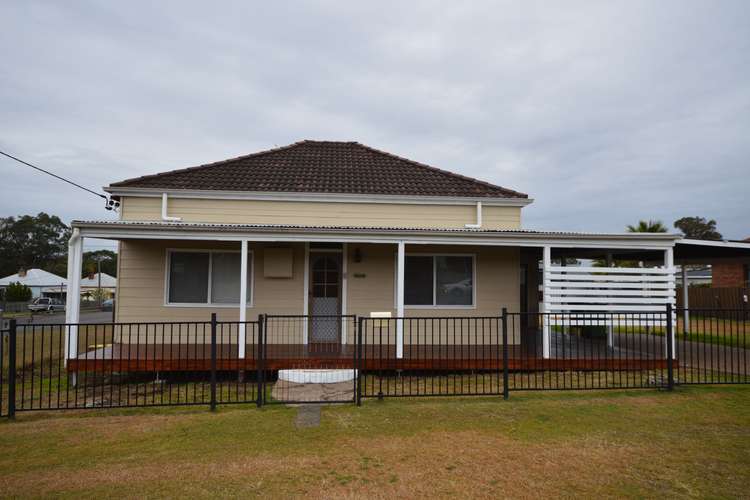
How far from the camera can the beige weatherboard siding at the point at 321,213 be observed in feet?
38.8

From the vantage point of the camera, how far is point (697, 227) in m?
59.4

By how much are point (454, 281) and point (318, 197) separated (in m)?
4.09

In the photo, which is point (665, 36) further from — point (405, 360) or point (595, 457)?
point (595, 457)

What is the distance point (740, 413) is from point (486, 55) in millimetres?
14101

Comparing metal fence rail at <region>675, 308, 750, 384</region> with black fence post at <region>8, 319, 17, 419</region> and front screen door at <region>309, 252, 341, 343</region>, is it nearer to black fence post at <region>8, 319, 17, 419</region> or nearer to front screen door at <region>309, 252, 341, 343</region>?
front screen door at <region>309, 252, 341, 343</region>

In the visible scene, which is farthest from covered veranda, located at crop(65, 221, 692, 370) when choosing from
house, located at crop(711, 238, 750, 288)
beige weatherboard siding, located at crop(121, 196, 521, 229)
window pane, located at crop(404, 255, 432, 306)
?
house, located at crop(711, 238, 750, 288)

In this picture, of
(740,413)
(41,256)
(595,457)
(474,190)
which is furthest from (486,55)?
(41,256)

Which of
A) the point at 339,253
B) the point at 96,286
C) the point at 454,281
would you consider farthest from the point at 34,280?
the point at 454,281

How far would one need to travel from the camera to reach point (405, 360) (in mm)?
9172

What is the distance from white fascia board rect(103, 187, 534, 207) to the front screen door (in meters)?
1.73

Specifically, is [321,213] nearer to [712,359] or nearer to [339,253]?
[339,253]

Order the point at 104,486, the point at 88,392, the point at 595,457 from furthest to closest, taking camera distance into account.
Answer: the point at 88,392 < the point at 595,457 < the point at 104,486

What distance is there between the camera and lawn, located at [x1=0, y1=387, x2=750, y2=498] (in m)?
4.19

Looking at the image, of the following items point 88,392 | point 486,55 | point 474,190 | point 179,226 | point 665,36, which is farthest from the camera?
point 486,55
